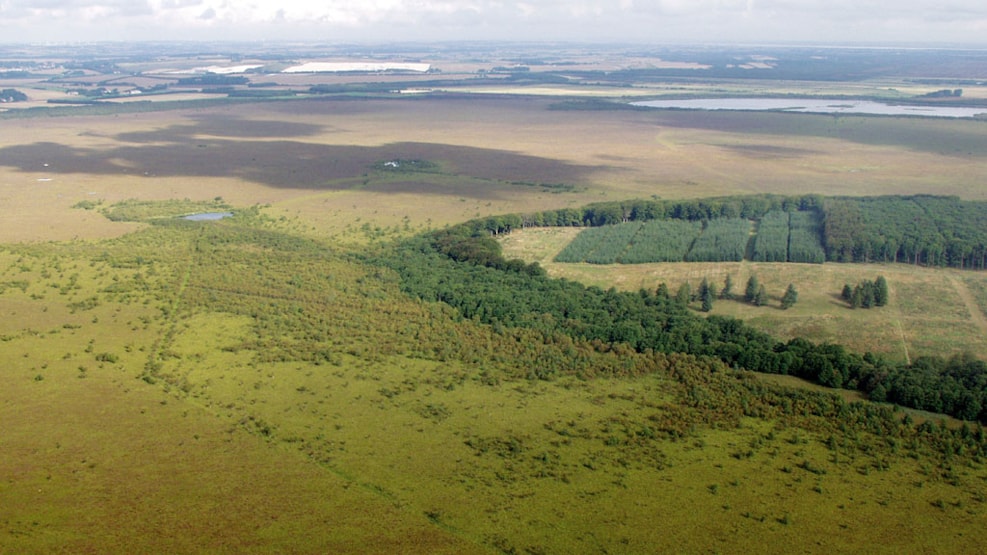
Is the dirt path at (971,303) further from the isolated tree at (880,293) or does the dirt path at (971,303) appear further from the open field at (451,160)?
the open field at (451,160)

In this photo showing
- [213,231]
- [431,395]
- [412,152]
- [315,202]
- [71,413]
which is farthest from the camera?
[412,152]

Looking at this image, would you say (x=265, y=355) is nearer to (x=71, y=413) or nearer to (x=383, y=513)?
(x=71, y=413)

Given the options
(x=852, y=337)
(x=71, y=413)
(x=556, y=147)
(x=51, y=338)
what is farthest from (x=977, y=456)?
(x=556, y=147)

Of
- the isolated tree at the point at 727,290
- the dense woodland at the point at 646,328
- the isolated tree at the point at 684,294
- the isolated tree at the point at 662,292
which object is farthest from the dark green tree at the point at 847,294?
the isolated tree at the point at 662,292

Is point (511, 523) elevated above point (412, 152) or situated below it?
below

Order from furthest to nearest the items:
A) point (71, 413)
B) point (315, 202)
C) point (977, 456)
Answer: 1. point (315, 202)
2. point (71, 413)
3. point (977, 456)

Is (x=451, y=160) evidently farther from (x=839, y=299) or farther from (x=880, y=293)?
(x=880, y=293)

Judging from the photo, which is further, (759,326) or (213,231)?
(213,231)
